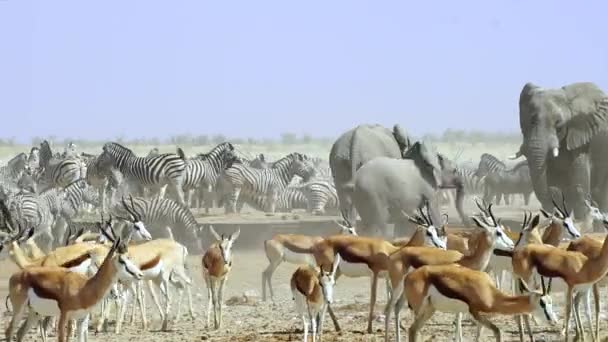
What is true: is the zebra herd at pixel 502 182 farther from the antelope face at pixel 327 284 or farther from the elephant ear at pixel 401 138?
the antelope face at pixel 327 284

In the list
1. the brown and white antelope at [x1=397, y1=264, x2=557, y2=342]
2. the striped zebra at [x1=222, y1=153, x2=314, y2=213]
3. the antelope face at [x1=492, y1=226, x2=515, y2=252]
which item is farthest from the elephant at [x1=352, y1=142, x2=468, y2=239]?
the brown and white antelope at [x1=397, y1=264, x2=557, y2=342]

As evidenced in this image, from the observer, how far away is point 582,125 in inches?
1003

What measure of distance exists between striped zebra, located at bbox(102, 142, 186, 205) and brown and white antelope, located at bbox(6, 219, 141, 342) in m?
15.5

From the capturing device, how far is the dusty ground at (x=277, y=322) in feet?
46.4

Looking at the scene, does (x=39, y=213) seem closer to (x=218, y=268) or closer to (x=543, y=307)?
(x=218, y=268)

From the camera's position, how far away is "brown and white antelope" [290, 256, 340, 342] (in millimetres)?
13000

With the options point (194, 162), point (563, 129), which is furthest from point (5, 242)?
point (194, 162)

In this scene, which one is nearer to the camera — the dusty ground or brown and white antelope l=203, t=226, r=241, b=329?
the dusty ground

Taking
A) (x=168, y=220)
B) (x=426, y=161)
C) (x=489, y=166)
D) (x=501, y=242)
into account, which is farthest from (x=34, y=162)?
(x=501, y=242)

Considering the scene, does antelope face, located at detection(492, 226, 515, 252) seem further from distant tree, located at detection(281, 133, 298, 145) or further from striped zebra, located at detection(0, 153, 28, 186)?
distant tree, located at detection(281, 133, 298, 145)

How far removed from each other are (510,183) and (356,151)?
12.5 meters

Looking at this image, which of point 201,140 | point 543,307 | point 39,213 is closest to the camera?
point 543,307

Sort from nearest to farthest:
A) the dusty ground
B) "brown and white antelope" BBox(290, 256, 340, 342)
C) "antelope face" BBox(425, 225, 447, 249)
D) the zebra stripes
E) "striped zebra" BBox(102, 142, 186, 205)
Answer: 1. "brown and white antelope" BBox(290, 256, 340, 342)
2. the dusty ground
3. "antelope face" BBox(425, 225, 447, 249)
4. "striped zebra" BBox(102, 142, 186, 205)
5. the zebra stripes

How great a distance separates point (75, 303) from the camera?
12.3m
